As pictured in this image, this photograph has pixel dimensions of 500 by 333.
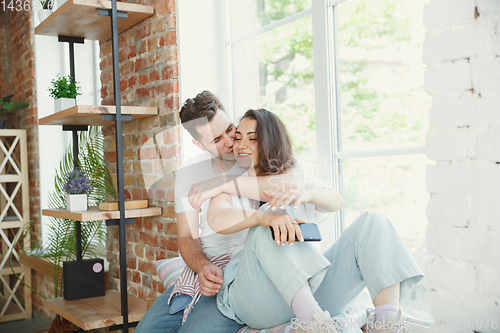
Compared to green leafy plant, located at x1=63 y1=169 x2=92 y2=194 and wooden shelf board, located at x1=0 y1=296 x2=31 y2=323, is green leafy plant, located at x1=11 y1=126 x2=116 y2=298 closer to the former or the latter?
green leafy plant, located at x1=63 y1=169 x2=92 y2=194

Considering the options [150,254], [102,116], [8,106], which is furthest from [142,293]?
→ [8,106]

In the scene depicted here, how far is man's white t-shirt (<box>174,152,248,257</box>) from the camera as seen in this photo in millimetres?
1792

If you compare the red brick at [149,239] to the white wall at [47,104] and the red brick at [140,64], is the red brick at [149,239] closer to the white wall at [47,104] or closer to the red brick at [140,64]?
the red brick at [140,64]

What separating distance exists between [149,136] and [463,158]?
66.4 inches

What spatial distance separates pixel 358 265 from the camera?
1411 millimetres

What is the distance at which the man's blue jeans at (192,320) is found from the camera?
4.79 ft

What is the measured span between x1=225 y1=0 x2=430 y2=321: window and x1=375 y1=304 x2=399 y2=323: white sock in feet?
0.97

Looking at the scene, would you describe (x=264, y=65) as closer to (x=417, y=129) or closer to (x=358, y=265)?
(x=417, y=129)

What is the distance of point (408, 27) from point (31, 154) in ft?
10.8

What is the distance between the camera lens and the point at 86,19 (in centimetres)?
228

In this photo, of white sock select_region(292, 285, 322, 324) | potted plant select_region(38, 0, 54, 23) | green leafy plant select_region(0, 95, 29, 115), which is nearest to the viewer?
white sock select_region(292, 285, 322, 324)

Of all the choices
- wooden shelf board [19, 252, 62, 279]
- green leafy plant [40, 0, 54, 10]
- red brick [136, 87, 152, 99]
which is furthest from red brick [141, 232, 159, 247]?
green leafy plant [40, 0, 54, 10]

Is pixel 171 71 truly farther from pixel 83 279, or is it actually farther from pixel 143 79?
pixel 83 279

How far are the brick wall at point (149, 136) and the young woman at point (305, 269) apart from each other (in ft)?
2.66
